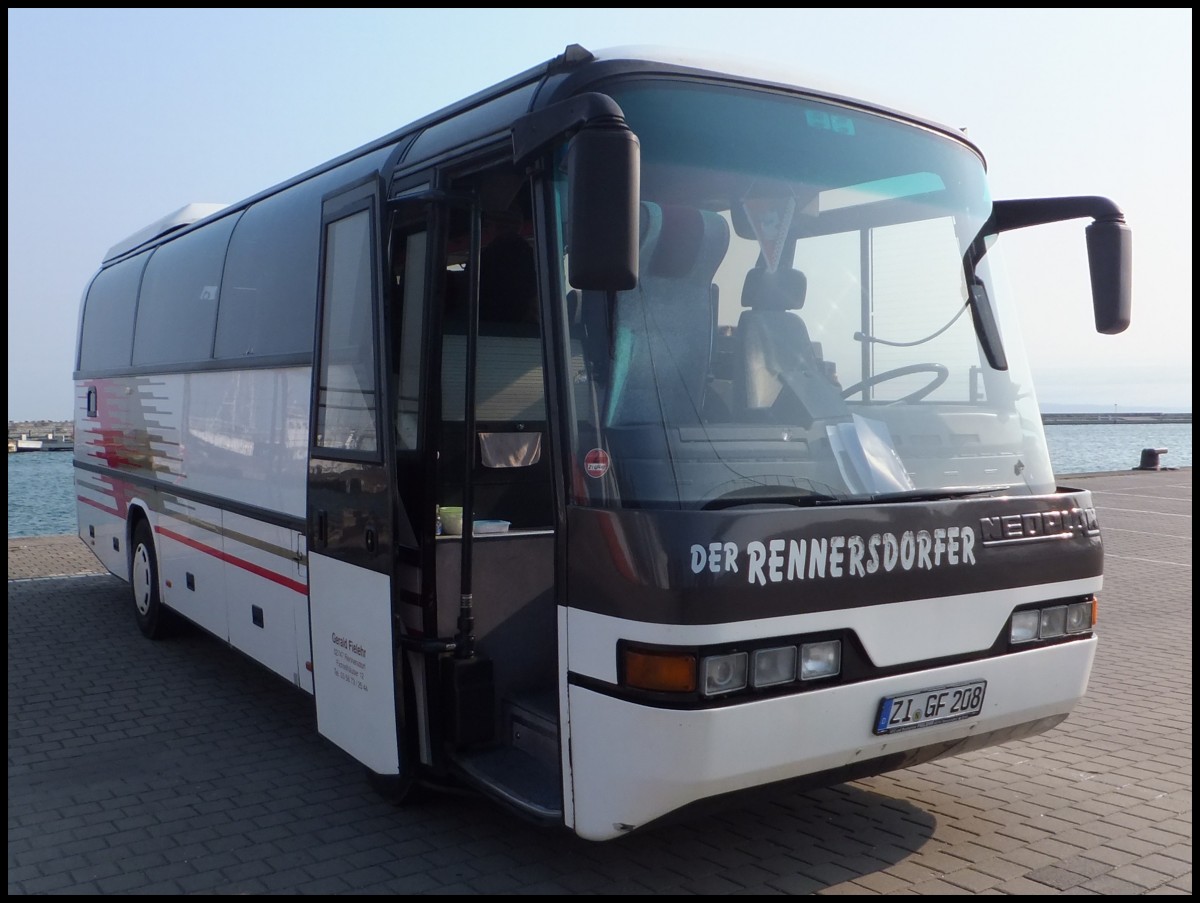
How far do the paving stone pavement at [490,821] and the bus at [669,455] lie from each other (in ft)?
1.17

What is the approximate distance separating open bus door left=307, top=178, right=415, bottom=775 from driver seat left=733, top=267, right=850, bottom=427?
5.41 feet

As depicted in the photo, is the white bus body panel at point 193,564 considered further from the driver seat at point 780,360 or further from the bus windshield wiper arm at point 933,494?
the bus windshield wiper arm at point 933,494

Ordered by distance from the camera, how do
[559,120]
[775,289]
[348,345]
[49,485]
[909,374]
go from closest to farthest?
[559,120]
[775,289]
[909,374]
[348,345]
[49,485]

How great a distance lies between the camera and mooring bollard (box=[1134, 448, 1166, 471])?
32.3 meters

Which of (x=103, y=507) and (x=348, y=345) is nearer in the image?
(x=348, y=345)

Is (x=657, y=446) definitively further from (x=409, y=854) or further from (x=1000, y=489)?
(x=409, y=854)

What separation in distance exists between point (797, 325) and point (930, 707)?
1496mm

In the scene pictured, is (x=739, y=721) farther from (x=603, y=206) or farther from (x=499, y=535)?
(x=499, y=535)

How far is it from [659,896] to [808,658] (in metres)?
1.11

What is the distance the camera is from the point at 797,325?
436 centimetres

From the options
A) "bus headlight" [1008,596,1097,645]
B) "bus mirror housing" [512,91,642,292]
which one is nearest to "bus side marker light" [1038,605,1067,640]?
"bus headlight" [1008,596,1097,645]

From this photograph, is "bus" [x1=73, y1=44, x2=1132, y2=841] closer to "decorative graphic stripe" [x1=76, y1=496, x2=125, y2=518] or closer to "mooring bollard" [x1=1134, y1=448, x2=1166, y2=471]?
"decorative graphic stripe" [x1=76, y1=496, x2=125, y2=518]

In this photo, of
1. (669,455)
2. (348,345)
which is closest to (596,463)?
(669,455)

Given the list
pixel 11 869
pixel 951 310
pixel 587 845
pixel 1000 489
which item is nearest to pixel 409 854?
pixel 587 845
